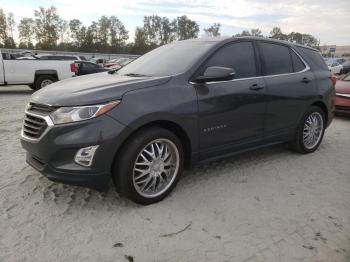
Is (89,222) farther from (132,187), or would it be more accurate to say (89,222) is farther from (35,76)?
(35,76)

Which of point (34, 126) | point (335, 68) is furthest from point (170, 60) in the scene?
point (335, 68)

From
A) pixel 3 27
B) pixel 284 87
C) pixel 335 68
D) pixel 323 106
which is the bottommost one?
pixel 335 68

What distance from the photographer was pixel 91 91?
11.5 feet

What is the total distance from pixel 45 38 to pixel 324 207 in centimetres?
9066

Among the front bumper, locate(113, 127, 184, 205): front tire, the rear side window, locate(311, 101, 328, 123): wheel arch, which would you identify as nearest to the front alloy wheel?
locate(113, 127, 184, 205): front tire

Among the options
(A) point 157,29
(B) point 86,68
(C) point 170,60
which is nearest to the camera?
(C) point 170,60

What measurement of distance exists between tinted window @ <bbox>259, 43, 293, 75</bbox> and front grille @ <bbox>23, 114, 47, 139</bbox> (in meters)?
2.93

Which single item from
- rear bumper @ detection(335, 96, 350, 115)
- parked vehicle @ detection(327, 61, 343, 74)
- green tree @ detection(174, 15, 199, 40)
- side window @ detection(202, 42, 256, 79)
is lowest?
parked vehicle @ detection(327, 61, 343, 74)

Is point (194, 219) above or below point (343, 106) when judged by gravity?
below

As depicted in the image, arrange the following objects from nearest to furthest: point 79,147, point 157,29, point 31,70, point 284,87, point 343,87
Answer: point 79,147
point 284,87
point 343,87
point 31,70
point 157,29

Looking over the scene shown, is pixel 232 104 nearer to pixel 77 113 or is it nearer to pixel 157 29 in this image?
pixel 77 113

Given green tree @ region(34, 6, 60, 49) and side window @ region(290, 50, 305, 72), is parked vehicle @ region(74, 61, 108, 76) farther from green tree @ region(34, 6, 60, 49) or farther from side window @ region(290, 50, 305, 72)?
green tree @ region(34, 6, 60, 49)

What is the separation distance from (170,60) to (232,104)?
93 cm

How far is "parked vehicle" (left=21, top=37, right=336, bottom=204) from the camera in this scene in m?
3.34
